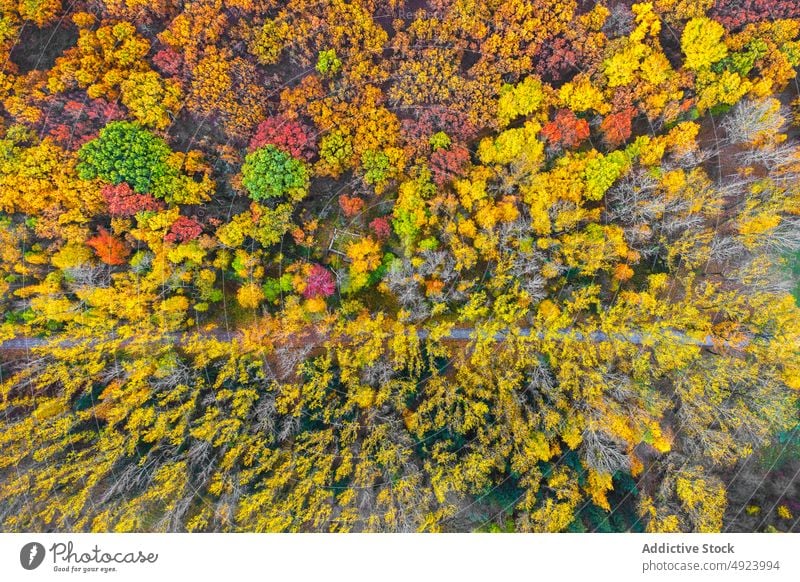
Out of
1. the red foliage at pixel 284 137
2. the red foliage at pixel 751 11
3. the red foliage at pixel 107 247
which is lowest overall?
the red foliage at pixel 107 247

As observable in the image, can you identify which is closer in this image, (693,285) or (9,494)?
(9,494)


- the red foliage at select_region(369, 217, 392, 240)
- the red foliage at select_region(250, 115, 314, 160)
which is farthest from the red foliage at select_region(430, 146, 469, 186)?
the red foliage at select_region(250, 115, 314, 160)

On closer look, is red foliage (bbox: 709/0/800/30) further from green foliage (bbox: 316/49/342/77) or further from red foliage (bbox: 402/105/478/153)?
green foliage (bbox: 316/49/342/77)

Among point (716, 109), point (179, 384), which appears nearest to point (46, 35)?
point (179, 384)

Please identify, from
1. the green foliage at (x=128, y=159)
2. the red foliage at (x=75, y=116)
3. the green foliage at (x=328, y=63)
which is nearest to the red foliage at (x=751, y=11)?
the green foliage at (x=328, y=63)

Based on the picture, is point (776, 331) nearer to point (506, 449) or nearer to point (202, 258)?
point (506, 449)
